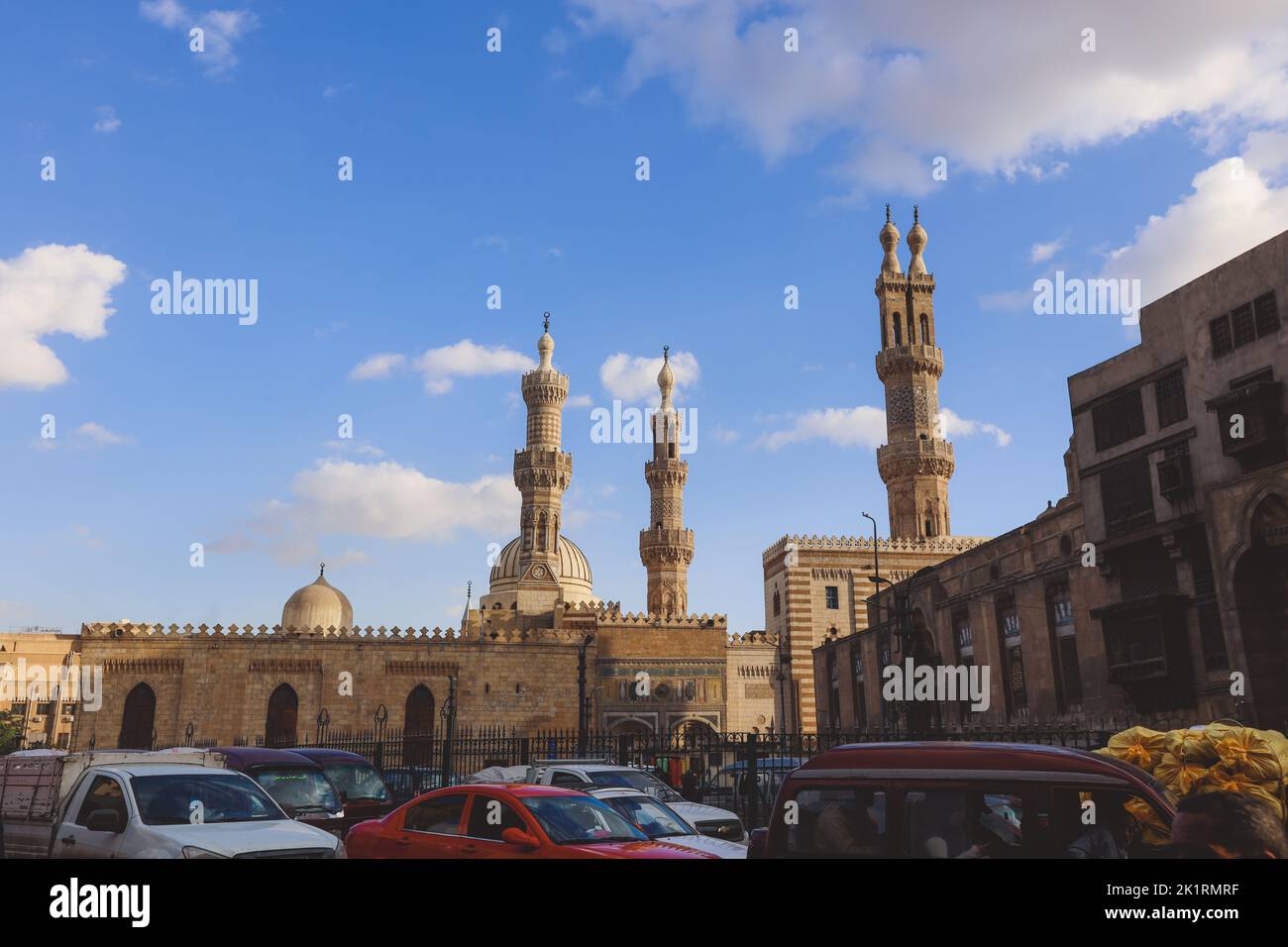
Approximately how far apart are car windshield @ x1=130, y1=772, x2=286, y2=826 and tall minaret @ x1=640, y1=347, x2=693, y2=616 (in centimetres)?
4975

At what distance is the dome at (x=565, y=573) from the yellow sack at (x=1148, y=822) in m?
52.5

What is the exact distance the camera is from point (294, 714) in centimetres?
4156

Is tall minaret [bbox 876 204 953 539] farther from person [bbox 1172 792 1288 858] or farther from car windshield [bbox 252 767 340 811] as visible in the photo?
person [bbox 1172 792 1288 858]

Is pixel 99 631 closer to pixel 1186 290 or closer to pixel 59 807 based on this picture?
pixel 59 807

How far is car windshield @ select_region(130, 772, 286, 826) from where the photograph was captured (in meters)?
9.05

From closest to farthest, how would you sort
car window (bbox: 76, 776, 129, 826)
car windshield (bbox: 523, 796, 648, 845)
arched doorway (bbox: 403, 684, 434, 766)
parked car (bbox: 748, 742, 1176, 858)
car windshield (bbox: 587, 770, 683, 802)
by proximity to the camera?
parked car (bbox: 748, 742, 1176, 858) < car windshield (bbox: 523, 796, 648, 845) < car window (bbox: 76, 776, 129, 826) < car windshield (bbox: 587, 770, 683, 802) < arched doorway (bbox: 403, 684, 434, 766)

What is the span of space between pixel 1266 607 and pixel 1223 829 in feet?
51.4

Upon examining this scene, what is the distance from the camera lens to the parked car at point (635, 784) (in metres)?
13.4

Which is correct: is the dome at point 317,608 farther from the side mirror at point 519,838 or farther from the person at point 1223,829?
the person at point 1223,829

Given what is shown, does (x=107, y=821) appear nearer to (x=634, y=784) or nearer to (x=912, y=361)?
(x=634, y=784)

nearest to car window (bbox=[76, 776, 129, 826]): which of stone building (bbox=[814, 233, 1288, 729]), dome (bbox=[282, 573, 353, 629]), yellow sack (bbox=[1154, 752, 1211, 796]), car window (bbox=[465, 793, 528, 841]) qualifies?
car window (bbox=[465, 793, 528, 841])

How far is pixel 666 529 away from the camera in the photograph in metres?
61.0

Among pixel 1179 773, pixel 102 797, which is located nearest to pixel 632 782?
pixel 102 797

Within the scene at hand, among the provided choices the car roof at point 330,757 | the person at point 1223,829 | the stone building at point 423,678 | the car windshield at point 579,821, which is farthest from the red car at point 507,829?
the stone building at point 423,678
